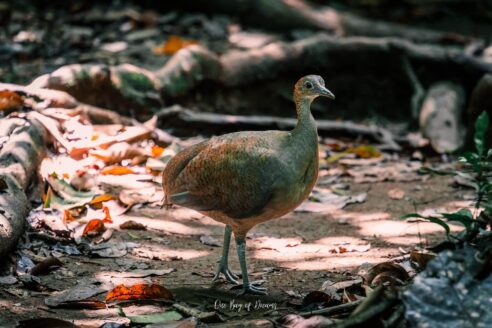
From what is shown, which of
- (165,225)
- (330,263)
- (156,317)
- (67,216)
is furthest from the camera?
(165,225)

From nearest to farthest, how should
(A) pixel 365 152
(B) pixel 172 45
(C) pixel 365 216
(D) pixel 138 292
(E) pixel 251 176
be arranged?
1. (D) pixel 138 292
2. (E) pixel 251 176
3. (C) pixel 365 216
4. (A) pixel 365 152
5. (B) pixel 172 45

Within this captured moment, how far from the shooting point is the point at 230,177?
4.60 meters

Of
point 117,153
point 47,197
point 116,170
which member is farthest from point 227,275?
point 117,153

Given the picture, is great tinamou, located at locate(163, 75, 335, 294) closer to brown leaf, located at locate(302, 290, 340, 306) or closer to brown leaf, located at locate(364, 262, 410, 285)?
brown leaf, located at locate(302, 290, 340, 306)

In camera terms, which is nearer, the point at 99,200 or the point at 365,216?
the point at 99,200

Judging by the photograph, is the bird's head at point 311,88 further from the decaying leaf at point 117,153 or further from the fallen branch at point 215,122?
the fallen branch at point 215,122

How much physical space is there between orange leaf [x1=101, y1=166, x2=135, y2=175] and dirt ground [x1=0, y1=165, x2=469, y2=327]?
643 millimetres

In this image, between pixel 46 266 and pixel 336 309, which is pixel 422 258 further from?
pixel 46 266

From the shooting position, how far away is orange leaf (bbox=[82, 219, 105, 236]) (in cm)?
543

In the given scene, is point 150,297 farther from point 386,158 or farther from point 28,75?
point 28,75

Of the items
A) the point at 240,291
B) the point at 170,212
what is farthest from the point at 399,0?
the point at 240,291

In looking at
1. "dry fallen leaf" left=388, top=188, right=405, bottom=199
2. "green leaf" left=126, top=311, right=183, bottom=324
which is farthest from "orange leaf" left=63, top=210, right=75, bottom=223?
"dry fallen leaf" left=388, top=188, right=405, bottom=199

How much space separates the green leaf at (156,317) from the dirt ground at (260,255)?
6 centimetres

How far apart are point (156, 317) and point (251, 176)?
982 millimetres
